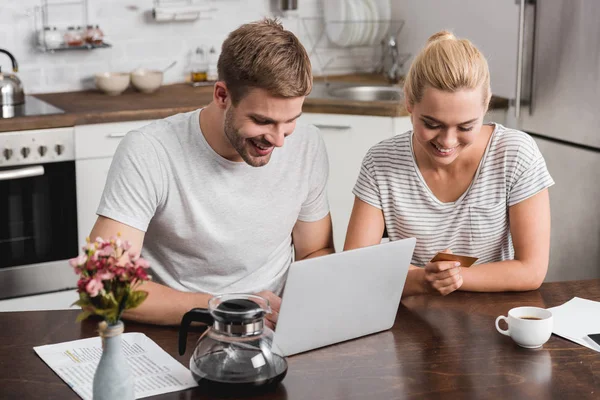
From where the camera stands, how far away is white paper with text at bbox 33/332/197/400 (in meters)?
1.54

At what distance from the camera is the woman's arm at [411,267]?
1953 millimetres

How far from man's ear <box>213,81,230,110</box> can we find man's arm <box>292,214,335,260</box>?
1.48ft

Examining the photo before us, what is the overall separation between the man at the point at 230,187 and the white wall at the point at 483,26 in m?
1.80

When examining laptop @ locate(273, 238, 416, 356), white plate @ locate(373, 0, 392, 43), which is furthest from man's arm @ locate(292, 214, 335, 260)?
white plate @ locate(373, 0, 392, 43)

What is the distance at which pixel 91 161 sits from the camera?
3.46 meters

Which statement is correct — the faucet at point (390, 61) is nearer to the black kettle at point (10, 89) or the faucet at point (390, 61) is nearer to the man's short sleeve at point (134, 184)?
the black kettle at point (10, 89)

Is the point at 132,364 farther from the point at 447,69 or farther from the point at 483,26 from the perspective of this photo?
the point at 483,26

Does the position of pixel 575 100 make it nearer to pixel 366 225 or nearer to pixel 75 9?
pixel 366 225

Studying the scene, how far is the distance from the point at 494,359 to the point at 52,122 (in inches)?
87.0

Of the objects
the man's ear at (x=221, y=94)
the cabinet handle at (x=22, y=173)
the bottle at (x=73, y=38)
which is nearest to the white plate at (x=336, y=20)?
the bottle at (x=73, y=38)

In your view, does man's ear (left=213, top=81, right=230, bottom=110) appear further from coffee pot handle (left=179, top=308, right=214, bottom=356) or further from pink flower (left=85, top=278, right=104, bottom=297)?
pink flower (left=85, top=278, right=104, bottom=297)

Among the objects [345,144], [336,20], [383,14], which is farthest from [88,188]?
[383,14]

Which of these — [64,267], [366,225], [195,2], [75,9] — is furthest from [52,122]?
[366,225]

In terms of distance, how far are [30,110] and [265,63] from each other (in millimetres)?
1895
